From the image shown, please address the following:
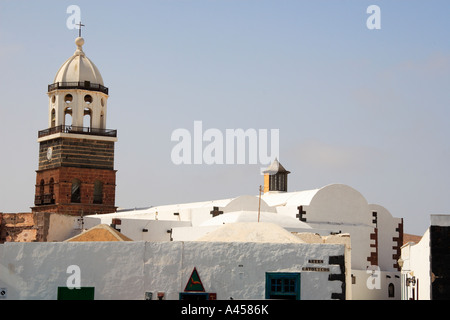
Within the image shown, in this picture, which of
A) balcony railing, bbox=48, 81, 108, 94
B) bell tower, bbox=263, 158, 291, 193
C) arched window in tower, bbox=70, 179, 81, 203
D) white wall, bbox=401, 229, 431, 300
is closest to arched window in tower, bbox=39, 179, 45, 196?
arched window in tower, bbox=70, 179, 81, 203

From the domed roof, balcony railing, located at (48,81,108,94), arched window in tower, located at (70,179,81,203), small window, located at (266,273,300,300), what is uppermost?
the domed roof

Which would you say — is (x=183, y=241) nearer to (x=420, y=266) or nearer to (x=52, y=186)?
(x=420, y=266)

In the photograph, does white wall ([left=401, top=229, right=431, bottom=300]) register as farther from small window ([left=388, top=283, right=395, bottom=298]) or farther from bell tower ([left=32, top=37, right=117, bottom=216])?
bell tower ([left=32, top=37, right=117, bottom=216])

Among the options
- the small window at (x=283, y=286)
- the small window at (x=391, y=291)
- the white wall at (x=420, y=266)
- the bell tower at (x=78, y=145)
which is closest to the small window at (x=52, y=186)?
the bell tower at (x=78, y=145)

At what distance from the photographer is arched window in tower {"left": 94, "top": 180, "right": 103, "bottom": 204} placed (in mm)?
54344

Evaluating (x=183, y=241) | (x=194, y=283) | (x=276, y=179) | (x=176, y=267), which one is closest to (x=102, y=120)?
(x=276, y=179)

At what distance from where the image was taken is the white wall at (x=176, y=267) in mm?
22797

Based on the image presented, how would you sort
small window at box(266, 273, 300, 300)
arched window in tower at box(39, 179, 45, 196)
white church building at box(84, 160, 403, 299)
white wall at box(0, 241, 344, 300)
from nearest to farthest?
small window at box(266, 273, 300, 300)
white wall at box(0, 241, 344, 300)
white church building at box(84, 160, 403, 299)
arched window in tower at box(39, 179, 45, 196)

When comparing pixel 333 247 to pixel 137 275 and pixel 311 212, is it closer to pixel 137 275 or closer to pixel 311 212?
pixel 137 275

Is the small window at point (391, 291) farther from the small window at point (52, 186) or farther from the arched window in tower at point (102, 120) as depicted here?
the small window at point (52, 186)

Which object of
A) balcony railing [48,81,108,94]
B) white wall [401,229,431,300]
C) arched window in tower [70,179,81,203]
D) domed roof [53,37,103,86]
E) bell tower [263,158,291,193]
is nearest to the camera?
white wall [401,229,431,300]

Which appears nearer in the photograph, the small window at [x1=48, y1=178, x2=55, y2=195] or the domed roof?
the domed roof

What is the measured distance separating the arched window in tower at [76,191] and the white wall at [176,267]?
30912 millimetres

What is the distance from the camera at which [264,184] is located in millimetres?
59156
